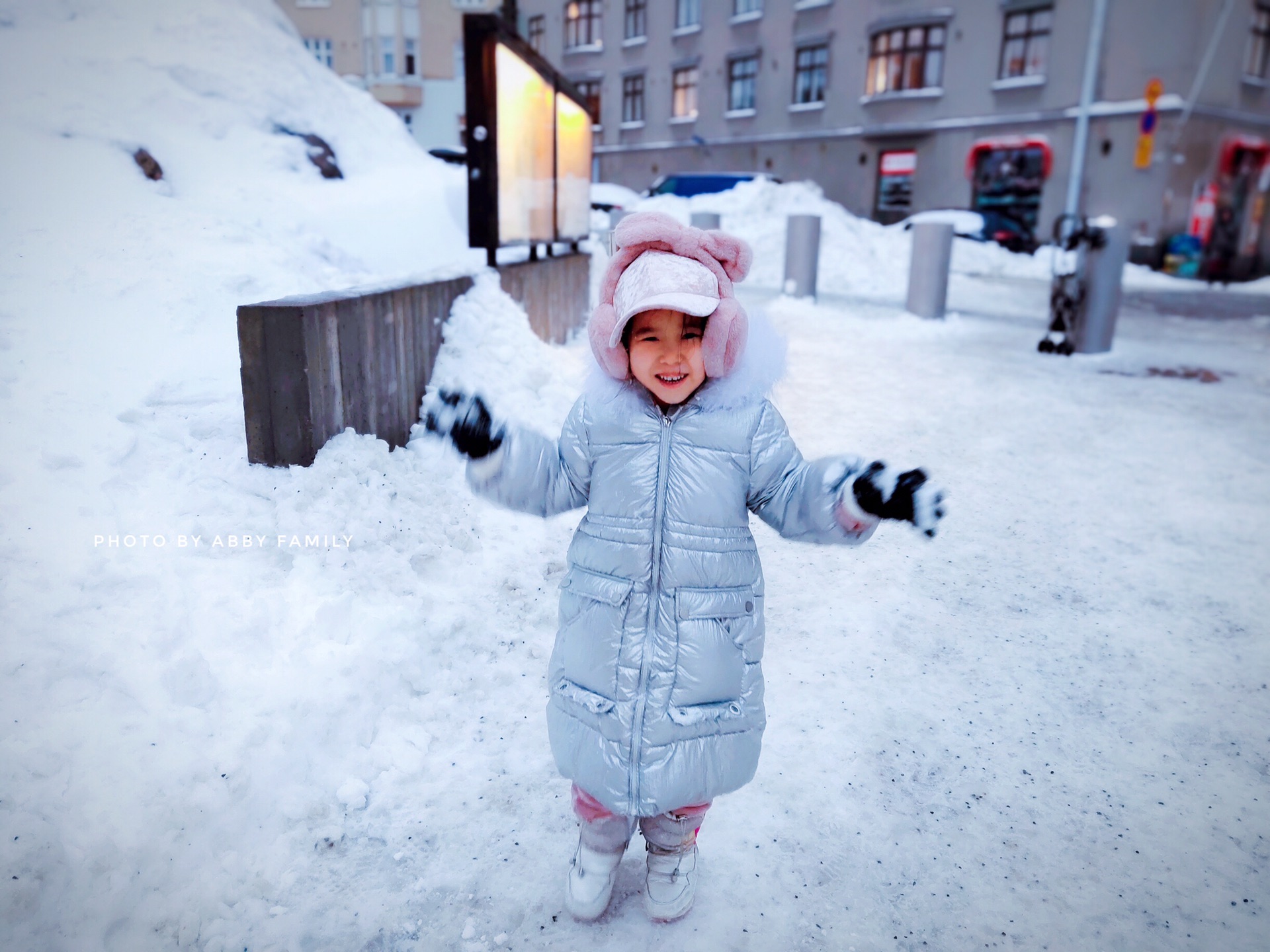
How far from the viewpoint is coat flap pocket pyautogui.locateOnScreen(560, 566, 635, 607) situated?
177 cm

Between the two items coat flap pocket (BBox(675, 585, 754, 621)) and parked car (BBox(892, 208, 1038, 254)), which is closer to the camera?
coat flap pocket (BBox(675, 585, 754, 621))

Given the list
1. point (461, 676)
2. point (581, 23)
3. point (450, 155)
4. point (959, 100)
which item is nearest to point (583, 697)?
point (461, 676)

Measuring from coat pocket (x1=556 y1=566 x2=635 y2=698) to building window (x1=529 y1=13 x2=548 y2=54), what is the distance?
118 feet

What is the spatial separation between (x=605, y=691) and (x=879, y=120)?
2559 cm

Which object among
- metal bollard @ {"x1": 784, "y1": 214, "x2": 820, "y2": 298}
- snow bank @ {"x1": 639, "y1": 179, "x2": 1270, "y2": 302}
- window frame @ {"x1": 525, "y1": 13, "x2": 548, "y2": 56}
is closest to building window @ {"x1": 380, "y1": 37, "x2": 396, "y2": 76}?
window frame @ {"x1": 525, "y1": 13, "x2": 548, "y2": 56}

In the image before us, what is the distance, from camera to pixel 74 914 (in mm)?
1815

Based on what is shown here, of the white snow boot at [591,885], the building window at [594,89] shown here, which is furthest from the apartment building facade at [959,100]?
the white snow boot at [591,885]

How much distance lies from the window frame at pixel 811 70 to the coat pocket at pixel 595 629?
87.0ft

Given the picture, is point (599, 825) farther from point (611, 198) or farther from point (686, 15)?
point (686, 15)

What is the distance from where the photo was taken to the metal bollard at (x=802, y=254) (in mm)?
11586

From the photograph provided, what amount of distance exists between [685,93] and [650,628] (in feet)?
99.7

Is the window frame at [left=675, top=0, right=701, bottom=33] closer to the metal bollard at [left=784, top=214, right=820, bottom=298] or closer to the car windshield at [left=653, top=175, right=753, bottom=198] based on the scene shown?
the car windshield at [left=653, top=175, right=753, bottom=198]

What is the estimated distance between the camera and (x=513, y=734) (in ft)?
8.38

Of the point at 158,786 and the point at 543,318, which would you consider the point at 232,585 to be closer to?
the point at 158,786
